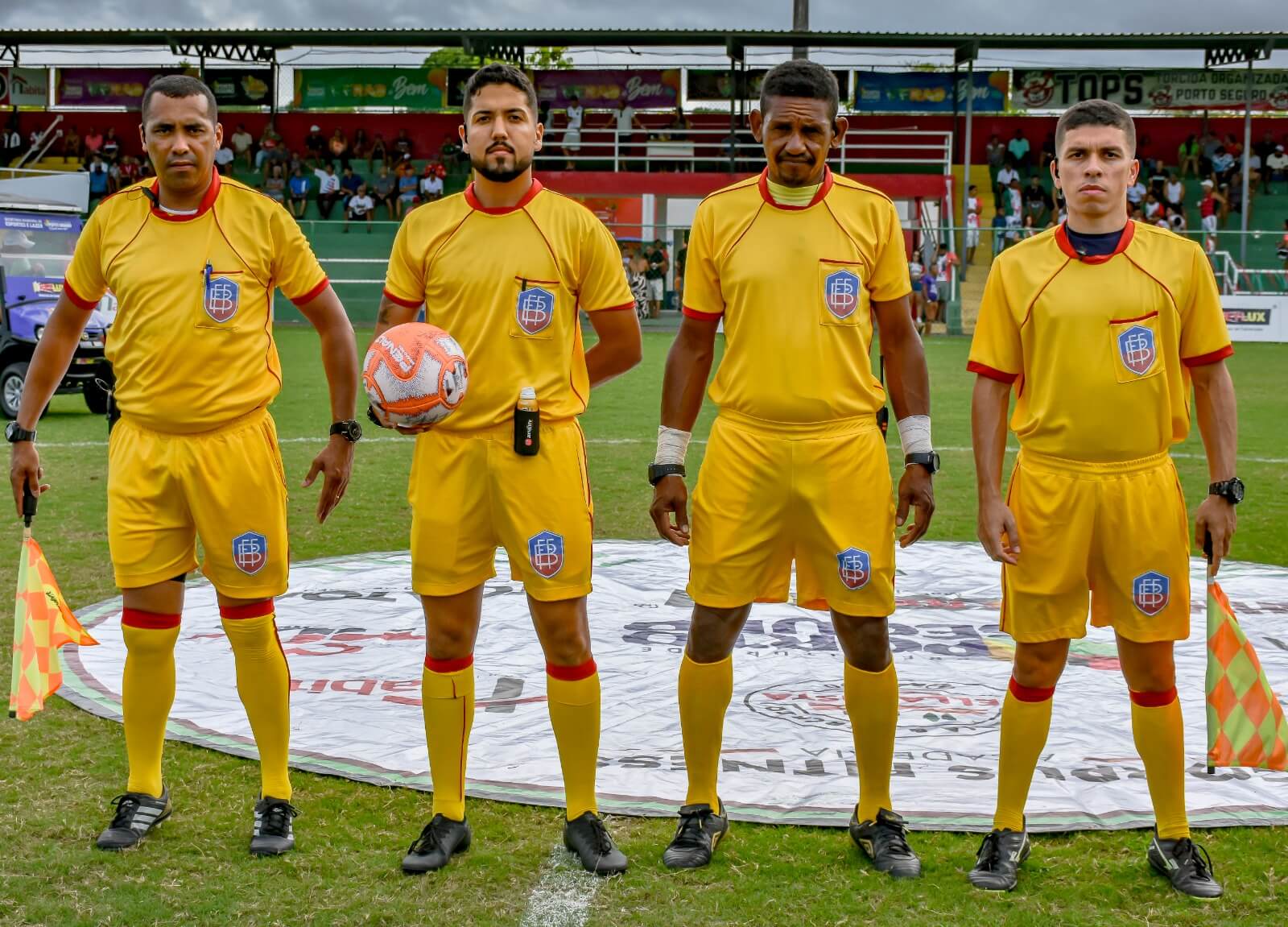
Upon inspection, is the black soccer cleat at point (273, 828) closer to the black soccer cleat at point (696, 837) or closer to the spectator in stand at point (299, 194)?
the black soccer cleat at point (696, 837)

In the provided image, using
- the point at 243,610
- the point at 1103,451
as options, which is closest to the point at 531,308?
the point at 243,610

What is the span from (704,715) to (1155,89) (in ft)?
129

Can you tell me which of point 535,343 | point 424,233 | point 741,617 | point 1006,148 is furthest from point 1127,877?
point 1006,148

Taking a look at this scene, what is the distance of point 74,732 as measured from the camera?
5.22 meters

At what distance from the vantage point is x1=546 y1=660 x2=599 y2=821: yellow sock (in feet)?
13.9

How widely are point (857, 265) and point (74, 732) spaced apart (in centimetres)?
335

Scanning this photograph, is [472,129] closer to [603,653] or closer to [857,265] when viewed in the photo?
[857,265]

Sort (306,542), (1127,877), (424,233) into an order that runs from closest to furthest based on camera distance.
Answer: (1127,877), (424,233), (306,542)

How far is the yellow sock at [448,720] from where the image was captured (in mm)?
4258

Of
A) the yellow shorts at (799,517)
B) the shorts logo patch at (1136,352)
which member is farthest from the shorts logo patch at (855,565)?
the shorts logo patch at (1136,352)

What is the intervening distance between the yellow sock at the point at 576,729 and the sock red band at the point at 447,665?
10.5 inches

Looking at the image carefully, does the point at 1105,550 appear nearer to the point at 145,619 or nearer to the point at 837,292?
the point at 837,292

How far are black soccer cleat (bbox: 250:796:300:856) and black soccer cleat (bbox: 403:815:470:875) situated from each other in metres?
0.37

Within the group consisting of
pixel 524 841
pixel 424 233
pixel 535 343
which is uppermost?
pixel 424 233
